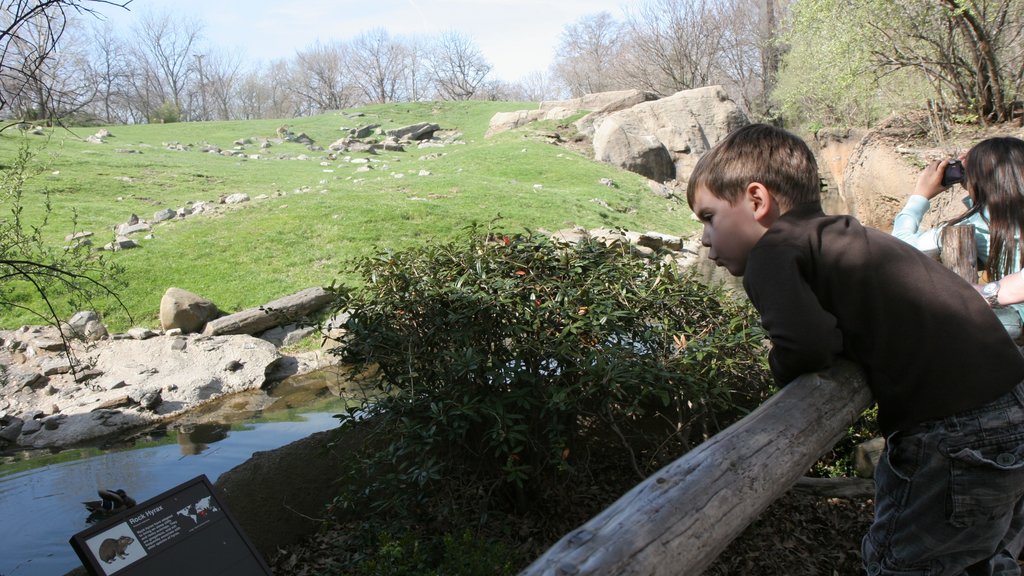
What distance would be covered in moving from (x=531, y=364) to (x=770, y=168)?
213cm

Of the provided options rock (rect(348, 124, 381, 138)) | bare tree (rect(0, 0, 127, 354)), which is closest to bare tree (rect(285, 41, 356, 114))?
rock (rect(348, 124, 381, 138))

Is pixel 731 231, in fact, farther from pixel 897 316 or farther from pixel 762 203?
pixel 897 316

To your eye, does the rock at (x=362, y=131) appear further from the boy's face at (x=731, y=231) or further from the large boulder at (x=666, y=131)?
the boy's face at (x=731, y=231)

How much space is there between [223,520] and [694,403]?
242 cm

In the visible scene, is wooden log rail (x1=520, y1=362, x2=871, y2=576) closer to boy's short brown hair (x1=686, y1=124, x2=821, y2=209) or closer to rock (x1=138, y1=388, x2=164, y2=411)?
boy's short brown hair (x1=686, y1=124, x2=821, y2=209)

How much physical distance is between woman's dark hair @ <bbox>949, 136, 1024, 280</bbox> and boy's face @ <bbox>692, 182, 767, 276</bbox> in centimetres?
195

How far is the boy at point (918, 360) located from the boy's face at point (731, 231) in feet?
0.46

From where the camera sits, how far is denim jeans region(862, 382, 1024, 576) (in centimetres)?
204

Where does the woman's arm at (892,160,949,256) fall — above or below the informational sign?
above

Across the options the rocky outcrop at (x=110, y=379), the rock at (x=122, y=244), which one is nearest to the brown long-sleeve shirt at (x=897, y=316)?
the rocky outcrop at (x=110, y=379)

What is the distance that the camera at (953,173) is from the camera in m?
3.62

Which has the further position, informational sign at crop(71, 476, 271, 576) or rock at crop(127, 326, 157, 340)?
rock at crop(127, 326, 157, 340)

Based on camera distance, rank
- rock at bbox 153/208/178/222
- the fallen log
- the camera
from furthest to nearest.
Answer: rock at bbox 153/208/178/222
the fallen log
the camera

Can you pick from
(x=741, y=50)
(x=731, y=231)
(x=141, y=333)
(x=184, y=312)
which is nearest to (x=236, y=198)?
(x=184, y=312)
